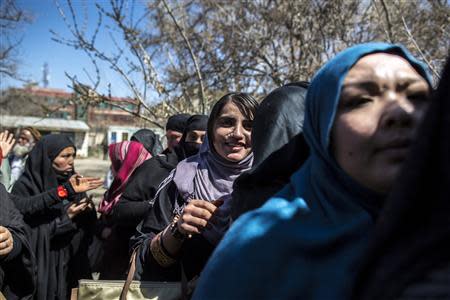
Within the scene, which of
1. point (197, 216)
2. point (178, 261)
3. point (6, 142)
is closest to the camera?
point (197, 216)

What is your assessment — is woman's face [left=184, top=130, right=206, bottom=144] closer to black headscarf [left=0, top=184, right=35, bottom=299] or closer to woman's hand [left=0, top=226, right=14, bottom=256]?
black headscarf [left=0, top=184, right=35, bottom=299]

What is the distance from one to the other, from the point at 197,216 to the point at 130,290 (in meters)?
0.42

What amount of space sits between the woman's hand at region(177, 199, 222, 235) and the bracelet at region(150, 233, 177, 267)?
23 cm

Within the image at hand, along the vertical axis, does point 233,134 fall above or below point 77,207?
above

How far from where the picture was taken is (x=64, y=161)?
3.82 metres

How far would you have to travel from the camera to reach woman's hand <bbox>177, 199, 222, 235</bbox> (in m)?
1.56

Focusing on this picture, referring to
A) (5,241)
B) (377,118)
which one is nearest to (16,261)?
(5,241)

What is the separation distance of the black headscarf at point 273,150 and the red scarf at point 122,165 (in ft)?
8.14

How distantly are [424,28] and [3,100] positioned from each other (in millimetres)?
27961

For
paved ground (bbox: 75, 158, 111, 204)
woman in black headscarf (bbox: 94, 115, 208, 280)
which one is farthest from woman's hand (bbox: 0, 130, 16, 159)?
paved ground (bbox: 75, 158, 111, 204)

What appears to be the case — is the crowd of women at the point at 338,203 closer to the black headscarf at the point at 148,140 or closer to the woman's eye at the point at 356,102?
the woman's eye at the point at 356,102

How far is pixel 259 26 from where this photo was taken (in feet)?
21.9

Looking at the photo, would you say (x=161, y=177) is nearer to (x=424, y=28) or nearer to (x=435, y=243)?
(x=435, y=243)

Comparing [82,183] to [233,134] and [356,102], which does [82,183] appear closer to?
[233,134]
